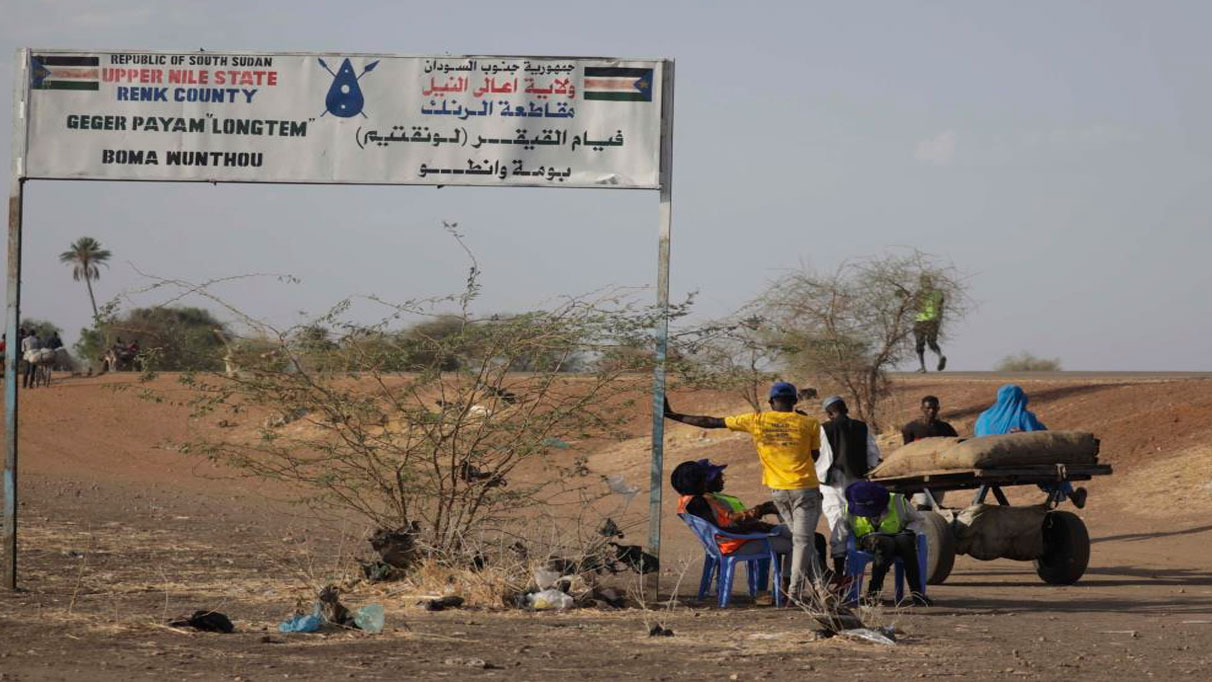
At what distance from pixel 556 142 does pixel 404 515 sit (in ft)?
10.2

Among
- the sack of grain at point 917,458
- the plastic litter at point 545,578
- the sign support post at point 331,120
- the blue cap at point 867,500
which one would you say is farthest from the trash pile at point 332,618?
the sack of grain at point 917,458

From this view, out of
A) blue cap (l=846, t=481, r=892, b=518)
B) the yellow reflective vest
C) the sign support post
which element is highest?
the sign support post

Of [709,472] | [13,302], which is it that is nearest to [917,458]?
[709,472]

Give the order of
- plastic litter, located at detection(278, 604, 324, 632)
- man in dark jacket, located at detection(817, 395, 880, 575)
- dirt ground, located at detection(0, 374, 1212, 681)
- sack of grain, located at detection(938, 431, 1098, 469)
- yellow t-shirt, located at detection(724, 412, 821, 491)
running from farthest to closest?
1. sack of grain, located at detection(938, 431, 1098, 469)
2. man in dark jacket, located at detection(817, 395, 880, 575)
3. yellow t-shirt, located at detection(724, 412, 821, 491)
4. plastic litter, located at detection(278, 604, 324, 632)
5. dirt ground, located at detection(0, 374, 1212, 681)

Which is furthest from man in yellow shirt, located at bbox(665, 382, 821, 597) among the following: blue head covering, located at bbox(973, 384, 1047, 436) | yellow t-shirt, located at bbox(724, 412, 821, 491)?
blue head covering, located at bbox(973, 384, 1047, 436)

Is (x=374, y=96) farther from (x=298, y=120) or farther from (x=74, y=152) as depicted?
(x=74, y=152)

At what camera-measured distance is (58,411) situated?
37.5 meters

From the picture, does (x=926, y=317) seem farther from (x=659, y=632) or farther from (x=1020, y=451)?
(x=659, y=632)

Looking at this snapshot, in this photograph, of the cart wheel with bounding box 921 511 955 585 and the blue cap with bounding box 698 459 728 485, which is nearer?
the blue cap with bounding box 698 459 728 485

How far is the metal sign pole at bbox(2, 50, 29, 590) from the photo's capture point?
1128 cm

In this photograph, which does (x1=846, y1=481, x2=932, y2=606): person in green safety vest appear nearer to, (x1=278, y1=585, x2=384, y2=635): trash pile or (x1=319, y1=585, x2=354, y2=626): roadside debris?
(x1=278, y1=585, x2=384, y2=635): trash pile

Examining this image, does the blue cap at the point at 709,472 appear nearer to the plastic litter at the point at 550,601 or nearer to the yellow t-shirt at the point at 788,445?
the yellow t-shirt at the point at 788,445

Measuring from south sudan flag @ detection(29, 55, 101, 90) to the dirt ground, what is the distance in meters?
2.92

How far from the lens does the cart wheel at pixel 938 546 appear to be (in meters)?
13.3
